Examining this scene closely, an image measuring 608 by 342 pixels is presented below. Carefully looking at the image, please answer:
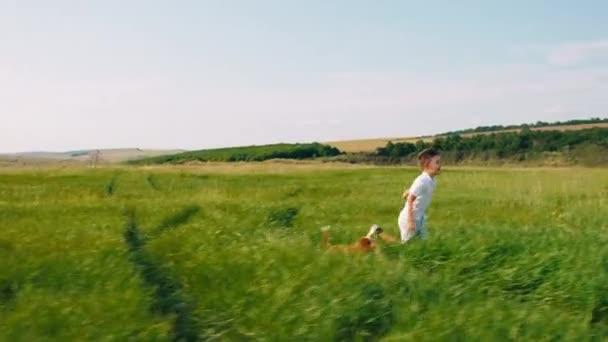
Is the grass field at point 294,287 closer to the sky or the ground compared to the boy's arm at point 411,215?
closer to the ground

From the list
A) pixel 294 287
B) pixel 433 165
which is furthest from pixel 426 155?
pixel 294 287

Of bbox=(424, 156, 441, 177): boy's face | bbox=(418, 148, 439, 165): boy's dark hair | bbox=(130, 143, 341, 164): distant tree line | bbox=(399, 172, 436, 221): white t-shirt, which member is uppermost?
bbox=(418, 148, 439, 165): boy's dark hair

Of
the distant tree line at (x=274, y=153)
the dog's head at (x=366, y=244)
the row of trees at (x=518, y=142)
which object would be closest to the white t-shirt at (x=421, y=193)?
the dog's head at (x=366, y=244)

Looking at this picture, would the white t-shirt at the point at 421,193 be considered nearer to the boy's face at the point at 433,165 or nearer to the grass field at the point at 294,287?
the boy's face at the point at 433,165

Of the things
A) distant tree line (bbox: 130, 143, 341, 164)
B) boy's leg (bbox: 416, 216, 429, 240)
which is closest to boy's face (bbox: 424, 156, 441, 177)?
boy's leg (bbox: 416, 216, 429, 240)

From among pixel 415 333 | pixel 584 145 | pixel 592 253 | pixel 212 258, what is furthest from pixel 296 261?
pixel 584 145

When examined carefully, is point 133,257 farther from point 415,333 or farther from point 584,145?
point 584,145

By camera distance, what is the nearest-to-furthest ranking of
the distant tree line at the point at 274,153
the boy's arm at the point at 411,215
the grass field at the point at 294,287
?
the grass field at the point at 294,287 < the boy's arm at the point at 411,215 < the distant tree line at the point at 274,153

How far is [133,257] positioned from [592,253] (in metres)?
5.62

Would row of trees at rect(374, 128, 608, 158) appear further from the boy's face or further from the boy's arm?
the boy's arm

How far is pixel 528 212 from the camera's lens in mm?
22297

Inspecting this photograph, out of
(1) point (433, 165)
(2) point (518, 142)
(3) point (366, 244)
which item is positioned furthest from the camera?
(2) point (518, 142)

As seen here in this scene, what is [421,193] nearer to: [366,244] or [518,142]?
[366,244]

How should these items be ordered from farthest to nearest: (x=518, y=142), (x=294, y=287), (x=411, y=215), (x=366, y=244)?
(x=518, y=142)
(x=411, y=215)
(x=366, y=244)
(x=294, y=287)
